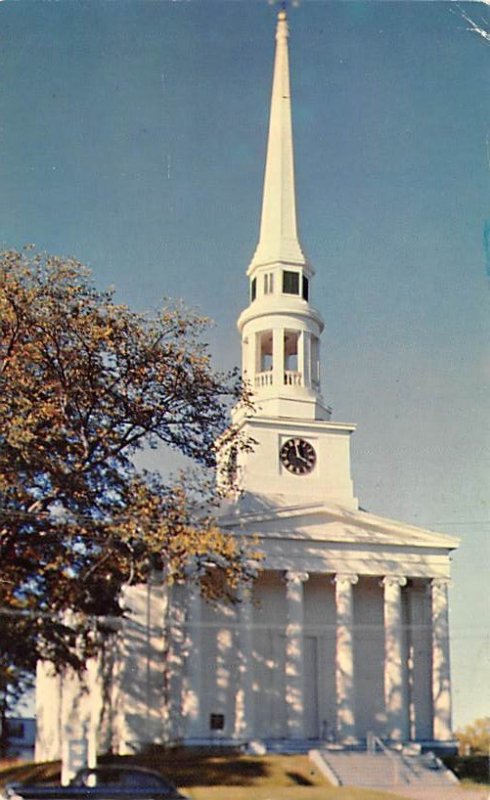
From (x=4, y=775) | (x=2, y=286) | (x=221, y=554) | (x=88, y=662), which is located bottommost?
(x=4, y=775)

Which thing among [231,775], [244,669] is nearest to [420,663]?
[244,669]

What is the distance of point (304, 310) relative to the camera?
22250 mm

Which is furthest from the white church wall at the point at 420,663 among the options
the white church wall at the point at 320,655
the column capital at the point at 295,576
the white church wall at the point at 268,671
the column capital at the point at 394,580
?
the white church wall at the point at 268,671

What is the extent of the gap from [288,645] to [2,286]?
7822 millimetres

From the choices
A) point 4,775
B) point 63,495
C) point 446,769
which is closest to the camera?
point 4,775

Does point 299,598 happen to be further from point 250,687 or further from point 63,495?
point 63,495

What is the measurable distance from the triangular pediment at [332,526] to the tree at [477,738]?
3321 mm

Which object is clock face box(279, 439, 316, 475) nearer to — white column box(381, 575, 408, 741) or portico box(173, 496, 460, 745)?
portico box(173, 496, 460, 745)

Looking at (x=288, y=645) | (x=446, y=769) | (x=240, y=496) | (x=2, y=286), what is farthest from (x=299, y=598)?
(x=2, y=286)

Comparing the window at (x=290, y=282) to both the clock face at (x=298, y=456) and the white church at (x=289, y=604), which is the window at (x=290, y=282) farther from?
the clock face at (x=298, y=456)

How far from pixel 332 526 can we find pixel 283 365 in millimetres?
3027

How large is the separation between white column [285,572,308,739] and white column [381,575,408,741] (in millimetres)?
1530

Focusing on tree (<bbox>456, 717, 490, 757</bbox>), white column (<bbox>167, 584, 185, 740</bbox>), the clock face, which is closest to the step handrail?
tree (<bbox>456, 717, 490, 757</bbox>)

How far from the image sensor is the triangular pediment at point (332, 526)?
22.8m
